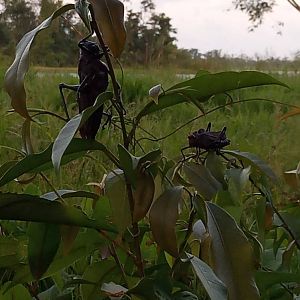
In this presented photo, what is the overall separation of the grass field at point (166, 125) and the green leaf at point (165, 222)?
2.34ft

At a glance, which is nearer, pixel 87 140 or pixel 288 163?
pixel 87 140

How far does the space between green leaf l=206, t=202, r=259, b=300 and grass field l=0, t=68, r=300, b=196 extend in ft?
2.44

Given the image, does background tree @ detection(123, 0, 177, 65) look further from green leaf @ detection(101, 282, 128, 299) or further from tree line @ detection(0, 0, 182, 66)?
green leaf @ detection(101, 282, 128, 299)

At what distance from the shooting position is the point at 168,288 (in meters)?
0.55

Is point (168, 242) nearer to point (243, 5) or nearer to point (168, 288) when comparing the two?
point (168, 288)

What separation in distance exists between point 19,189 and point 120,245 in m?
0.86

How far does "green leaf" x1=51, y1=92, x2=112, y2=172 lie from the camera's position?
1.46 feet

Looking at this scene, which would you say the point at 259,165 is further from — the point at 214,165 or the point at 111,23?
the point at 111,23

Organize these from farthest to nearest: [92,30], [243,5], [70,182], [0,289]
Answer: [243,5]
[70,182]
[0,289]
[92,30]

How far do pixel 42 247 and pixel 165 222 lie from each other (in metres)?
0.12

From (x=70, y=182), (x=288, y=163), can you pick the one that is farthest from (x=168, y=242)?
(x=288, y=163)

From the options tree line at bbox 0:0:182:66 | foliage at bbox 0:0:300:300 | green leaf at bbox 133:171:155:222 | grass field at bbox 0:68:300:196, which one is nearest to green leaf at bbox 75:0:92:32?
foliage at bbox 0:0:300:300

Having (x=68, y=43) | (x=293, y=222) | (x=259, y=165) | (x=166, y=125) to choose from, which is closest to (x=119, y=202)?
(x=259, y=165)

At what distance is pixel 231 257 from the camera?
484mm
